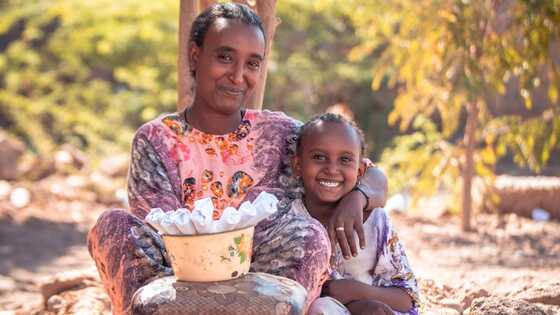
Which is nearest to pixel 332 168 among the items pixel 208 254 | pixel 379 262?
pixel 379 262

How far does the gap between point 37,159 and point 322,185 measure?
7.72 m

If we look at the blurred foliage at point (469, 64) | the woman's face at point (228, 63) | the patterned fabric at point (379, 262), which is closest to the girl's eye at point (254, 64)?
the woman's face at point (228, 63)

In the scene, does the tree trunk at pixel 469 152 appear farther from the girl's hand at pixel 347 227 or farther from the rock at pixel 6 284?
the girl's hand at pixel 347 227

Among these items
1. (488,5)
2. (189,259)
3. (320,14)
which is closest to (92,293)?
(189,259)

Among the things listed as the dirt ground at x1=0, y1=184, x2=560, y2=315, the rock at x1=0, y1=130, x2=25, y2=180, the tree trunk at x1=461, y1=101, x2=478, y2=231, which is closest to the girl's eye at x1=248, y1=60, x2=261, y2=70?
the dirt ground at x1=0, y1=184, x2=560, y2=315

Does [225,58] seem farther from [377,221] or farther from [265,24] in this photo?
[265,24]

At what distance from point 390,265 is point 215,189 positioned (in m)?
0.67

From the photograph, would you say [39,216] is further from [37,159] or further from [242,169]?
[242,169]

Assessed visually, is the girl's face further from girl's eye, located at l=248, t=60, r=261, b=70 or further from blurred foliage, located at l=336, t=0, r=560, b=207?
blurred foliage, located at l=336, t=0, r=560, b=207

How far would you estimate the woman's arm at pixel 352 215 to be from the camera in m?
2.81

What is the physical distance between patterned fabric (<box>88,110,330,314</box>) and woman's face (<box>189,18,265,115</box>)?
0.15 meters

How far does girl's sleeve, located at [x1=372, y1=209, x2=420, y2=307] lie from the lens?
3.04 m

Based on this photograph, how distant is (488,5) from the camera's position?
710 centimetres

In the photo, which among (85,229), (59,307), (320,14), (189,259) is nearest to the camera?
(189,259)
